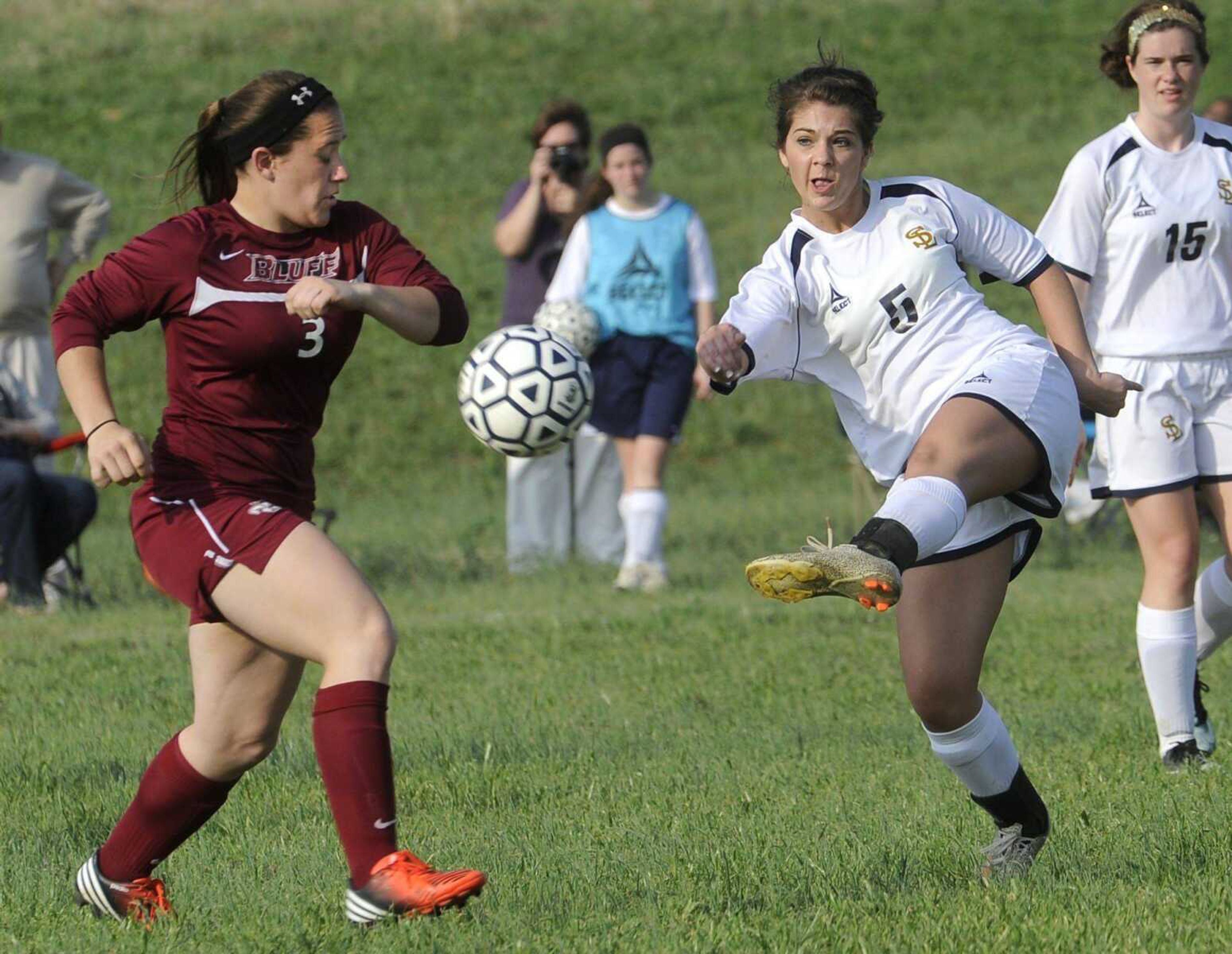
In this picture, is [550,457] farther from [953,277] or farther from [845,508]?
[953,277]

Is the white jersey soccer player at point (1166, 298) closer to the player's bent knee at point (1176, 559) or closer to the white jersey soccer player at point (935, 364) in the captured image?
the player's bent knee at point (1176, 559)

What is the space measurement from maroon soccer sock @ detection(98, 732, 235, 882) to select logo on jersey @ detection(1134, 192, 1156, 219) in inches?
144

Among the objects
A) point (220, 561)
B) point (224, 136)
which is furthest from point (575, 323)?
point (220, 561)

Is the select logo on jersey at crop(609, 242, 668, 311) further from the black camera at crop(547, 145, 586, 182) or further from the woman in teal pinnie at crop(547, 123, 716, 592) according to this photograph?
the black camera at crop(547, 145, 586, 182)

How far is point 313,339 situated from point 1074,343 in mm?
2045

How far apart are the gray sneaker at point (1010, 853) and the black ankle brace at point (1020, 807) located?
0.01 metres

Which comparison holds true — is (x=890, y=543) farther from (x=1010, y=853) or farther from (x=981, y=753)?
(x=1010, y=853)

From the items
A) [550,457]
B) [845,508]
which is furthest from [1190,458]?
[845,508]

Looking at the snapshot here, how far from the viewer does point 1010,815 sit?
516cm

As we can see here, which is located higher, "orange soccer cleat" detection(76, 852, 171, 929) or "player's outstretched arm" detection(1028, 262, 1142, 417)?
"player's outstretched arm" detection(1028, 262, 1142, 417)

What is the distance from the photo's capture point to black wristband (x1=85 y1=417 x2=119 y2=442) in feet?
14.6

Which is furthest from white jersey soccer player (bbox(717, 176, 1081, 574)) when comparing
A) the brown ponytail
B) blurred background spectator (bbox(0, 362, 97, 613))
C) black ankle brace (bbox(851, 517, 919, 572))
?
blurred background spectator (bbox(0, 362, 97, 613))

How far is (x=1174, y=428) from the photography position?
6.58 meters

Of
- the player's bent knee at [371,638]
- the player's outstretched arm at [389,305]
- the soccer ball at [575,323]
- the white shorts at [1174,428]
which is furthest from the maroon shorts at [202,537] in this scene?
the soccer ball at [575,323]
